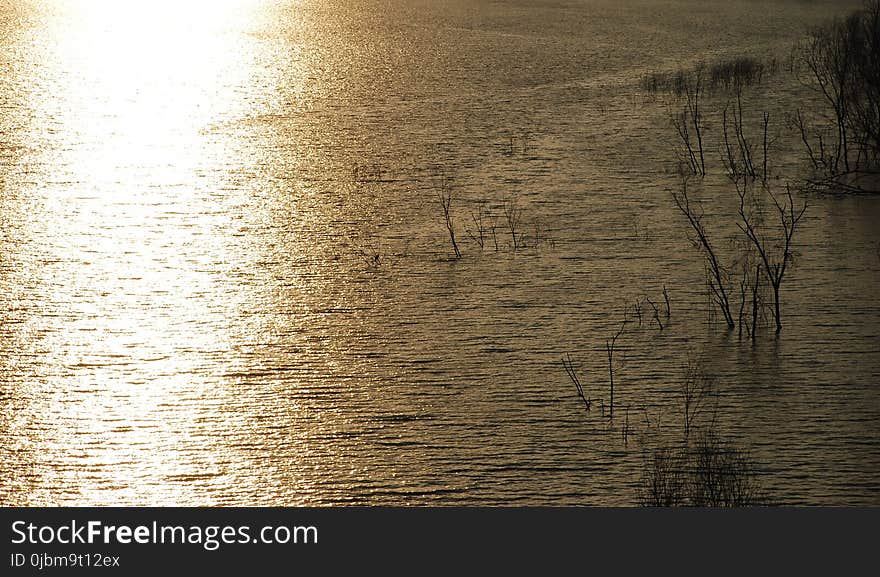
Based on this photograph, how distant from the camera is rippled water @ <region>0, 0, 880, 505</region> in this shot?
2320 millimetres

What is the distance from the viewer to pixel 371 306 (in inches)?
128

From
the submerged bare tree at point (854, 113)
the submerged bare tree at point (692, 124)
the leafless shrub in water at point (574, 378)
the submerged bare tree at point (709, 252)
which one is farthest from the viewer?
the submerged bare tree at point (692, 124)

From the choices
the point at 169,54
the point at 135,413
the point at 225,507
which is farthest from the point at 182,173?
the point at 169,54

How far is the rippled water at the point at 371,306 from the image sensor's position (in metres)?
2.32

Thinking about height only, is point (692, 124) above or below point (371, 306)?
above

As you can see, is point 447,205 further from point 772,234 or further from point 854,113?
point 854,113

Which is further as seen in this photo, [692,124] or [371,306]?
[692,124]

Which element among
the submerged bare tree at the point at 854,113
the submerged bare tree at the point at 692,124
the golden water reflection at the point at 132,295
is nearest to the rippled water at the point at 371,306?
the golden water reflection at the point at 132,295

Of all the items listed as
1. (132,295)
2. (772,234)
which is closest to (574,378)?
(132,295)

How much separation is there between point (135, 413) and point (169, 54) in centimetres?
614

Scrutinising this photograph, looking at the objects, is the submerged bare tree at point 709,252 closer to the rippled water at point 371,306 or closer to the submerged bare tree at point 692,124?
the rippled water at point 371,306

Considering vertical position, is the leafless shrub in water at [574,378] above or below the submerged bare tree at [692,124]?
below

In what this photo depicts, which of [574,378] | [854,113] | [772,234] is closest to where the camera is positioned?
[574,378]

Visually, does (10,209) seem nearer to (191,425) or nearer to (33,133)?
(33,133)
